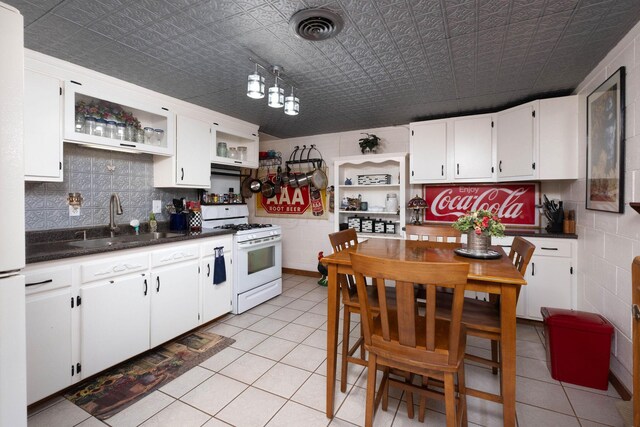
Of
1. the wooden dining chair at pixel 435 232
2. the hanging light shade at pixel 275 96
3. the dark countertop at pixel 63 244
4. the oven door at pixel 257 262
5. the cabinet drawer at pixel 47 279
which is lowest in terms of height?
the oven door at pixel 257 262

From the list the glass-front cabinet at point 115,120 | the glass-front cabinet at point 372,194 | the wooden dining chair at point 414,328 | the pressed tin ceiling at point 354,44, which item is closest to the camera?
the wooden dining chair at point 414,328

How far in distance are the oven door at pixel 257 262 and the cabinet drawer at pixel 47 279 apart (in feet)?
5.05

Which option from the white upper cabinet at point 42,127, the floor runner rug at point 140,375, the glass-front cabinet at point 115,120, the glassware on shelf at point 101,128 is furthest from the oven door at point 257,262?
the white upper cabinet at point 42,127

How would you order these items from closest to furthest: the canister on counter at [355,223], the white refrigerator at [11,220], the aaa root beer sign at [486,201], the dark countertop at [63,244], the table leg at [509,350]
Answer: the white refrigerator at [11,220] → the table leg at [509,350] → the dark countertop at [63,244] → the aaa root beer sign at [486,201] → the canister on counter at [355,223]

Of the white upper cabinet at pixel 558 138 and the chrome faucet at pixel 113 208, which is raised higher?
the white upper cabinet at pixel 558 138

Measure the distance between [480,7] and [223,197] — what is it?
344 cm

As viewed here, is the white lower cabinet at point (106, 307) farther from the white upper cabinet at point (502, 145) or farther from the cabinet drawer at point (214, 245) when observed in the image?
the white upper cabinet at point (502, 145)

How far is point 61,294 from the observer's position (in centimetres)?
188

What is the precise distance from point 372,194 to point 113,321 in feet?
10.9

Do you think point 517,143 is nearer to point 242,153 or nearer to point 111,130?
point 242,153

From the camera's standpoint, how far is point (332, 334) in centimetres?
178

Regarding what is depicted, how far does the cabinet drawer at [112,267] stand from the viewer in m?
2.01

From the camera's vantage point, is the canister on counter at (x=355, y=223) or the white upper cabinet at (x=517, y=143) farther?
the canister on counter at (x=355, y=223)

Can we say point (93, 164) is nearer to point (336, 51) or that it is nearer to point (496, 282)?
point (336, 51)
